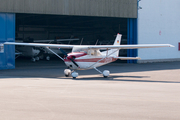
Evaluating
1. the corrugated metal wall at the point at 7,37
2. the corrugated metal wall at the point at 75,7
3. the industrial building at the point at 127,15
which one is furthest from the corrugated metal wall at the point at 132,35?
the corrugated metal wall at the point at 7,37

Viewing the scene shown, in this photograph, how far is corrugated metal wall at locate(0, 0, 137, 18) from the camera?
61.4 feet

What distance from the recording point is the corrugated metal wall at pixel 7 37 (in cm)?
1870

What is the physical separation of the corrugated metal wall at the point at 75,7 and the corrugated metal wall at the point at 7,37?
0.74 m

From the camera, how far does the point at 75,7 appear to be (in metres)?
20.9

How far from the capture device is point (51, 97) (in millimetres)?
7418

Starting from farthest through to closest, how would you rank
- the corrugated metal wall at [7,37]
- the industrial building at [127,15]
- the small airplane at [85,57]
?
the industrial building at [127,15]
the corrugated metal wall at [7,37]
the small airplane at [85,57]

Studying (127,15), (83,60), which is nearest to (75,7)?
(127,15)

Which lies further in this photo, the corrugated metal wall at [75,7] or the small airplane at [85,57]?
the corrugated metal wall at [75,7]

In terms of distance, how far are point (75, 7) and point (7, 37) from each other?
6122 millimetres

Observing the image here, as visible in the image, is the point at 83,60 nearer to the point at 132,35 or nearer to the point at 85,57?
the point at 85,57

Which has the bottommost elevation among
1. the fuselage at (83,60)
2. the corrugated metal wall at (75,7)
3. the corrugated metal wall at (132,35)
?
the fuselage at (83,60)

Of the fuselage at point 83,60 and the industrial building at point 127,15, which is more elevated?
the industrial building at point 127,15

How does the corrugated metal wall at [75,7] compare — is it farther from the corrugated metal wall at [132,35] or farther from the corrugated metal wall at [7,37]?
the corrugated metal wall at [132,35]

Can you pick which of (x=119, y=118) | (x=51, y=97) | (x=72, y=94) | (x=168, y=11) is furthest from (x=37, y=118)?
(x=168, y=11)
